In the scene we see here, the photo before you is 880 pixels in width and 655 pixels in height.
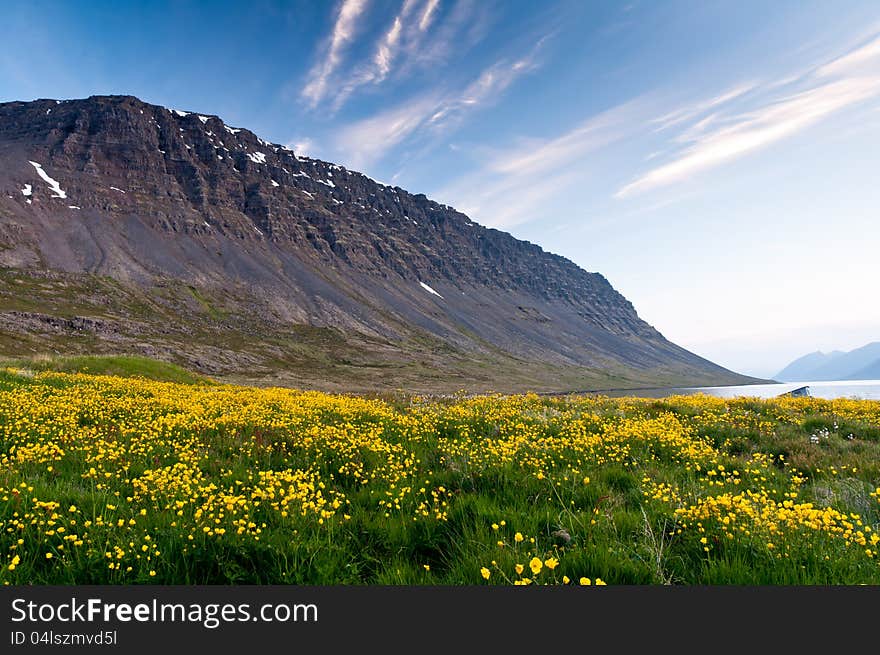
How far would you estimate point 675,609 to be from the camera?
3.07 metres

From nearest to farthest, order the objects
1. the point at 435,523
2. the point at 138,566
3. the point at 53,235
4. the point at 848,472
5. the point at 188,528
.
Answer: the point at 138,566 < the point at 188,528 < the point at 435,523 < the point at 848,472 < the point at 53,235

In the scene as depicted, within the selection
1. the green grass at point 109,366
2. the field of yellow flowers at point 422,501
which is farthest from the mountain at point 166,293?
the field of yellow flowers at point 422,501

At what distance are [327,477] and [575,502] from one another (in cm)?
362

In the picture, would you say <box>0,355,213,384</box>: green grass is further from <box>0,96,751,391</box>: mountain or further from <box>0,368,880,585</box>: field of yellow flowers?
<box>0,96,751,391</box>: mountain

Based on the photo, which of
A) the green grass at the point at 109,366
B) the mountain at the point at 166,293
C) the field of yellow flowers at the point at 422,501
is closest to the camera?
the field of yellow flowers at the point at 422,501

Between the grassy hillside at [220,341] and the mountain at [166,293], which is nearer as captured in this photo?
the grassy hillside at [220,341]

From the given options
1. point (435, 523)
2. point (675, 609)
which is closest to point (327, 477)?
point (435, 523)

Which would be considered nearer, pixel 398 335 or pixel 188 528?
pixel 188 528

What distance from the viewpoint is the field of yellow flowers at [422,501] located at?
12.1 ft

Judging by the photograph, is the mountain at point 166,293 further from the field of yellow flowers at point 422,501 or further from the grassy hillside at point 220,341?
the field of yellow flowers at point 422,501

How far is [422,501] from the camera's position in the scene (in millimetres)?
5711

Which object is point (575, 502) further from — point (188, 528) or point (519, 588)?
point (188, 528)

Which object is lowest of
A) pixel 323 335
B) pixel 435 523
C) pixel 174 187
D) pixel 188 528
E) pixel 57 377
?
pixel 435 523

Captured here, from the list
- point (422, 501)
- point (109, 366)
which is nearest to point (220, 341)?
point (109, 366)
